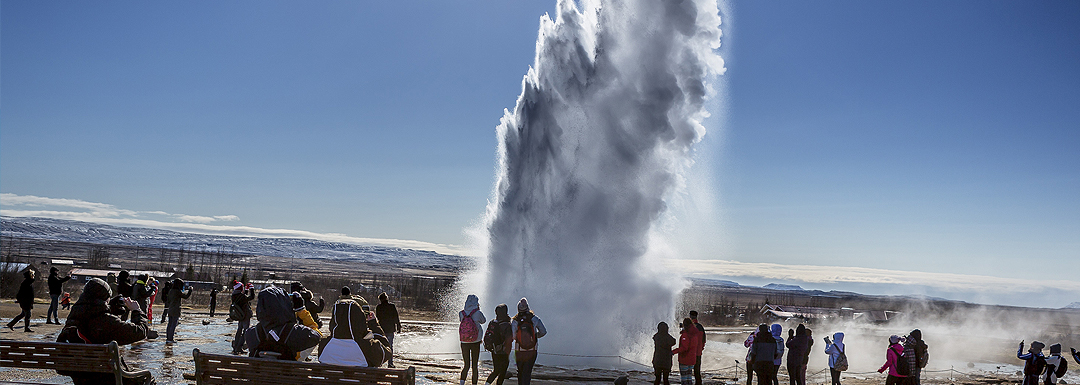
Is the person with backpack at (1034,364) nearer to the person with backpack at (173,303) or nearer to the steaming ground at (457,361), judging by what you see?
the steaming ground at (457,361)

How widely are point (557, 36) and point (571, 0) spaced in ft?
4.76

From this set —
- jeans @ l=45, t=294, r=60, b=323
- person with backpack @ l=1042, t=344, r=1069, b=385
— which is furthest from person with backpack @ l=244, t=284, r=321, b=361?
jeans @ l=45, t=294, r=60, b=323

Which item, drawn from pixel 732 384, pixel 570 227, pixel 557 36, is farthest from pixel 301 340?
pixel 557 36

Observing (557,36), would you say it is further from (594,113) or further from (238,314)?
(238,314)

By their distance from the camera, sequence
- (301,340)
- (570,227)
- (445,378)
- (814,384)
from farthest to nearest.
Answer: (570,227) → (814,384) → (445,378) → (301,340)

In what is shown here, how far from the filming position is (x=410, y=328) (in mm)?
24578

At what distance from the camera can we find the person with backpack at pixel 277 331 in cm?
580

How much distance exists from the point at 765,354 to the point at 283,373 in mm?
7831

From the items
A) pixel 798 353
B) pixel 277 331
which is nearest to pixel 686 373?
pixel 798 353

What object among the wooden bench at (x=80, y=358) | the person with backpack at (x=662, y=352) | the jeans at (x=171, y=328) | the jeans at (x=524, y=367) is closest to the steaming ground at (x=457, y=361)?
the jeans at (x=171, y=328)

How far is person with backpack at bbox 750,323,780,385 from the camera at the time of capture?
10.9 meters

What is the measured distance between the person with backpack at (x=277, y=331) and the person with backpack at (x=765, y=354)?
7.54 m

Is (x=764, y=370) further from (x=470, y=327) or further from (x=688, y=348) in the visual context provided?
(x=470, y=327)

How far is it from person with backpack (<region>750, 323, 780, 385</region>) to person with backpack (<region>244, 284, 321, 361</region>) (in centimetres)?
754
